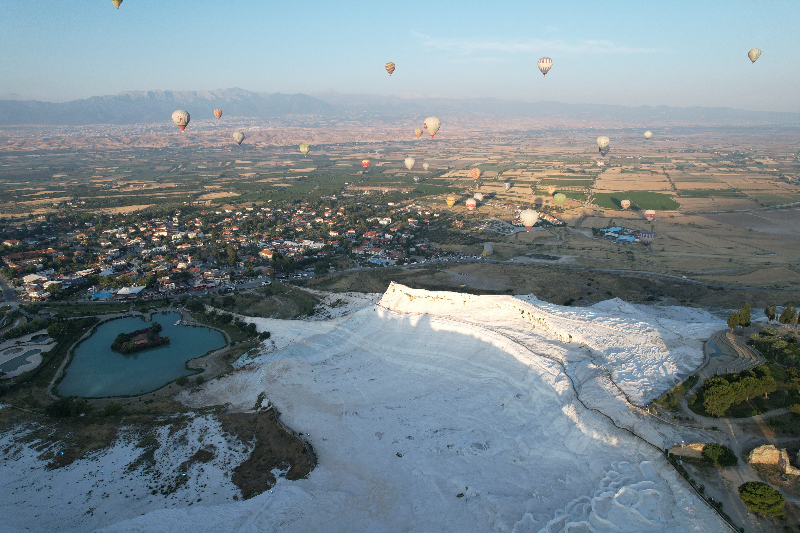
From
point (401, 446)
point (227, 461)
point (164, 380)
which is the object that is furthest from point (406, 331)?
point (164, 380)

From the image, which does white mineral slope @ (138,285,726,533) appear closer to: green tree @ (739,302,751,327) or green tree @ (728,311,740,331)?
green tree @ (728,311,740,331)

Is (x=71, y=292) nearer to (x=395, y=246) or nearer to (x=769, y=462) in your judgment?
(x=395, y=246)

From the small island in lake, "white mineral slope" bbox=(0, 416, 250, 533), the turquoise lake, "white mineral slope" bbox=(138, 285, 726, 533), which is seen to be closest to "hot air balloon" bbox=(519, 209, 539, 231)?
"white mineral slope" bbox=(138, 285, 726, 533)

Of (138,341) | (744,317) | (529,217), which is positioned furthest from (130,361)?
(529,217)

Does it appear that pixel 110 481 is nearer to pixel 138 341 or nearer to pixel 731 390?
pixel 138 341

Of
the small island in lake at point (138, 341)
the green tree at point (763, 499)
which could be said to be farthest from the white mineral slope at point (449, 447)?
the small island in lake at point (138, 341)
